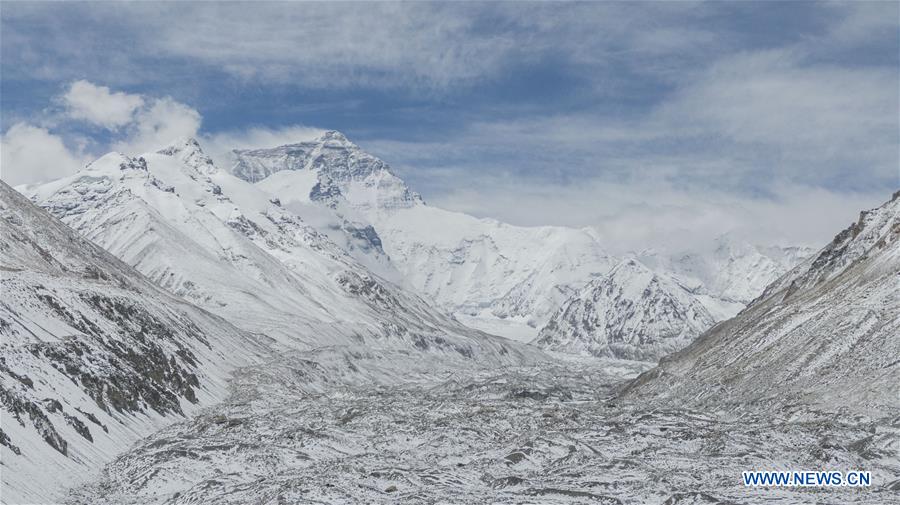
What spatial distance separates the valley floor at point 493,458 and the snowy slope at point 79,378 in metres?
3.75

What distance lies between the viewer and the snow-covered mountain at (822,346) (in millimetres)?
120250

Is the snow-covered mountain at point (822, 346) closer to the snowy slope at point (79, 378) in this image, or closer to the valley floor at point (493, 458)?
the valley floor at point (493, 458)

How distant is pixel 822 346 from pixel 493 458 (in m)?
62.0

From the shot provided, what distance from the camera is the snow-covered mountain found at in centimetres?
12025

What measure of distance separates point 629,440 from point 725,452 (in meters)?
11.0

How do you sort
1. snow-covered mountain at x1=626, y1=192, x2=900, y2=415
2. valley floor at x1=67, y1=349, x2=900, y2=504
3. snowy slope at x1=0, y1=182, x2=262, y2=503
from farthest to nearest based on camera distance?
snow-covered mountain at x1=626, y1=192, x2=900, y2=415 → snowy slope at x1=0, y1=182, x2=262, y2=503 → valley floor at x1=67, y1=349, x2=900, y2=504

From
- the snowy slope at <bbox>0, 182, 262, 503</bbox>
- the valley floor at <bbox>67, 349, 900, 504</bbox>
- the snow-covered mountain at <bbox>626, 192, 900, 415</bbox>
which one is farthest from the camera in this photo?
the snow-covered mountain at <bbox>626, 192, 900, 415</bbox>

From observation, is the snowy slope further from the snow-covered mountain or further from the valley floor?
the snow-covered mountain

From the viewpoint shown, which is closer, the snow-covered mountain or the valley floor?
the valley floor

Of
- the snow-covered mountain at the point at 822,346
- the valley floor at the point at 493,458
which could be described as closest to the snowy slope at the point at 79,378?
the valley floor at the point at 493,458

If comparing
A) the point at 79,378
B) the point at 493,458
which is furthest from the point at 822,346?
the point at 79,378

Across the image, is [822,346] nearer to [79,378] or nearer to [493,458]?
[493,458]

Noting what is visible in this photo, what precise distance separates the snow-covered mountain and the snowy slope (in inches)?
2785

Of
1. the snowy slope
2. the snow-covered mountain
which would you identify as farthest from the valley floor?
the snow-covered mountain
